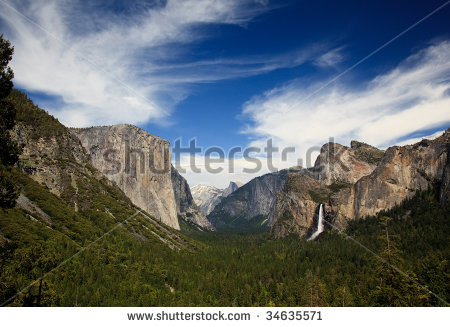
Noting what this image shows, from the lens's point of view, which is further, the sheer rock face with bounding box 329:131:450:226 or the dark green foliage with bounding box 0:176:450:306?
the sheer rock face with bounding box 329:131:450:226

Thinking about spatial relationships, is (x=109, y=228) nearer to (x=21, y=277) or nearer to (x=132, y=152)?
(x=21, y=277)

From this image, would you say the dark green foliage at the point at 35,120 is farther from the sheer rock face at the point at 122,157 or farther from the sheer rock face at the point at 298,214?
the sheer rock face at the point at 298,214

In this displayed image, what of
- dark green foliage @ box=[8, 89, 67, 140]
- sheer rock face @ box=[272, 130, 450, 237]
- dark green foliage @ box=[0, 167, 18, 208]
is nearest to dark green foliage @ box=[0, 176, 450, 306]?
dark green foliage @ box=[0, 167, 18, 208]

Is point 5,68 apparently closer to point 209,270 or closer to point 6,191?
point 6,191

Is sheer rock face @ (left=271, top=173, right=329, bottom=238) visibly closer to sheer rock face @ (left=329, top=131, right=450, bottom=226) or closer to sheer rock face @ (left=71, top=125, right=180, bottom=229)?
sheer rock face @ (left=329, top=131, right=450, bottom=226)

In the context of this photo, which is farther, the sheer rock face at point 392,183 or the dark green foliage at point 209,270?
the sheer rock face at point 392,183

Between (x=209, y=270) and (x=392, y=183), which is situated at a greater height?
(x=392, y=183)

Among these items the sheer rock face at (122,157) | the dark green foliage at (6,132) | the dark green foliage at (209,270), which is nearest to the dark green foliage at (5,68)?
the dark green foliage at (6,132)

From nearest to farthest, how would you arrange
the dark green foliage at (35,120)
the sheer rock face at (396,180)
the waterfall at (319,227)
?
the dark green foliage at (35,120) < the sheer rock face at (396,180) < the waterfall at (319,227)

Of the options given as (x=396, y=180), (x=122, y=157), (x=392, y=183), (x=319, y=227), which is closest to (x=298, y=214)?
(x=319, y=227)
